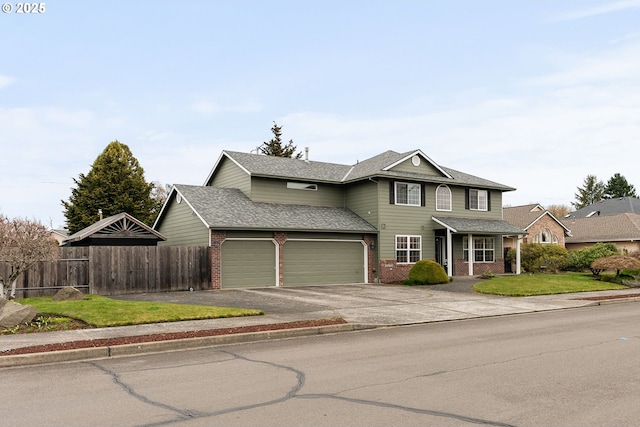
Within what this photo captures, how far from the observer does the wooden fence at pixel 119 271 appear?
67.2 feet

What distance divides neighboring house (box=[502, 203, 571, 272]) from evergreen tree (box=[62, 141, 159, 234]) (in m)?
28.2

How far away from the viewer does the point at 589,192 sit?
96.1 meters

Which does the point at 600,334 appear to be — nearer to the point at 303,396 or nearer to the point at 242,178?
the point at 303,396

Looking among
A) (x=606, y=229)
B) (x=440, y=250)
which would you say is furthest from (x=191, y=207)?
(x=606, y=229)

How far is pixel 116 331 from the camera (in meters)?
12.1

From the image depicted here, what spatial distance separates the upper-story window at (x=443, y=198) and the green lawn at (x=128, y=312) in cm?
1925

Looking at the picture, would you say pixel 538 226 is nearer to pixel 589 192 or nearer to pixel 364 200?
pixel 364 200

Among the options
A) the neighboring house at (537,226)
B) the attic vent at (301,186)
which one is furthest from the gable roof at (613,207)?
the attic vent at (301,186)

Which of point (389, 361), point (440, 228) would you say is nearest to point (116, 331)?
point (389, 361)

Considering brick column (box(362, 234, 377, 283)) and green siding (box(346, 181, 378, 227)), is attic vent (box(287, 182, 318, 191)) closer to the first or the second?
green siding (box(346, 181, 378, 227))

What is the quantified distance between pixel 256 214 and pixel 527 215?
25.9m

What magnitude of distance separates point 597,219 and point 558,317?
120 feet

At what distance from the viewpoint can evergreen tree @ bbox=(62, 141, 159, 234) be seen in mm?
43219

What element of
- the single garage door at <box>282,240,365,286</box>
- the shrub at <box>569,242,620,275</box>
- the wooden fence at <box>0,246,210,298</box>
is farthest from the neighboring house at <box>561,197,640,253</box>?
the wooden fence at <box>0,246,210,298</box>
